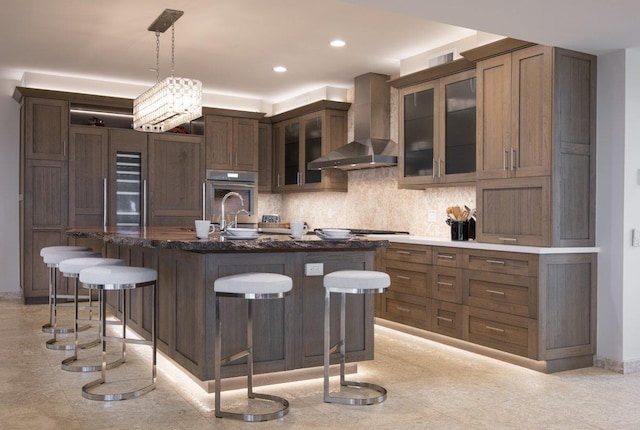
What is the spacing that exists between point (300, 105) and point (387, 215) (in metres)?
2.30

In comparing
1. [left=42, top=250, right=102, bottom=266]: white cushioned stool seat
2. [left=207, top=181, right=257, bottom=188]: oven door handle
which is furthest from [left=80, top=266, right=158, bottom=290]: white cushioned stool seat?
[left=207, top=181, right=257, bottom=188]: oven door handle

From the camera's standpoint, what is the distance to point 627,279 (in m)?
4.33

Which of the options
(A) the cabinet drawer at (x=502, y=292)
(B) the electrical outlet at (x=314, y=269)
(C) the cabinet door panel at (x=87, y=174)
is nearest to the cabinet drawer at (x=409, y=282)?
(A) the cabinet drawer at (x=502, y=292)

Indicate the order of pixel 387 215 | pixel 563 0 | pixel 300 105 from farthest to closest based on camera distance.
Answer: pixel 300 105 → pixel 387 215 → pixel 563 0

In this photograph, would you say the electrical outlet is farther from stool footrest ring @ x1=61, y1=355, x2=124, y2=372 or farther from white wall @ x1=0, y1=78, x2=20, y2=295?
white wall @ x1=0, y1=78, x2=20, y2=295

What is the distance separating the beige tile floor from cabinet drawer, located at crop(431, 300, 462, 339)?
290 mm

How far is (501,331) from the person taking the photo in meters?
4.48

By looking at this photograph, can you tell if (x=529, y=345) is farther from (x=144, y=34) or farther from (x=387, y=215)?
(x=144, y=34)

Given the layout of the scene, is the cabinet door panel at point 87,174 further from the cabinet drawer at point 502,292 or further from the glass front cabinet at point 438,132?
the cabinet drawer at point 502,292

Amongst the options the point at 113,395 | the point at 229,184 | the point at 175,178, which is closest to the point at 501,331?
the point at 113,395

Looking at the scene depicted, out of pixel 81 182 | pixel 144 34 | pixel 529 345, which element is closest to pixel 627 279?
pixel 529 345

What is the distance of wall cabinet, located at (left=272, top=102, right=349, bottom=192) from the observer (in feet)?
24.5

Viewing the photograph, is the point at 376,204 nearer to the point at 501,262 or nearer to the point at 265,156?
the point at 265,156

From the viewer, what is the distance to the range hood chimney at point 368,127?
21.2 ft
